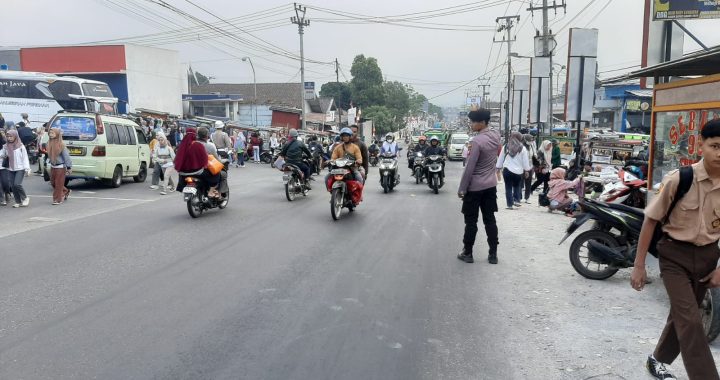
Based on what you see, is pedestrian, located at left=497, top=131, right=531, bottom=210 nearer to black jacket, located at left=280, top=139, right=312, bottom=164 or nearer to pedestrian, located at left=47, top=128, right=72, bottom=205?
black jacket, located at left=280, top=139, right=312, bottom=164

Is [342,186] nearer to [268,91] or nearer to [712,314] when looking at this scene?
[712,314]

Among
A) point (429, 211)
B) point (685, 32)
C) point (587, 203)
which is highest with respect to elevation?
point (685, 32)

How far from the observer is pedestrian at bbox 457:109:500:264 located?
7367 mm

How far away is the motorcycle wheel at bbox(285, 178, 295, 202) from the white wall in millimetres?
31922

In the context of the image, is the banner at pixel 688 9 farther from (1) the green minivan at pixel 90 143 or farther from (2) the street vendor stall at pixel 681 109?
(1) the green minivan at pixel 90 143

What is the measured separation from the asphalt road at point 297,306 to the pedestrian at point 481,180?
1.72 feet

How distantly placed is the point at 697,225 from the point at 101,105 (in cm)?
2740

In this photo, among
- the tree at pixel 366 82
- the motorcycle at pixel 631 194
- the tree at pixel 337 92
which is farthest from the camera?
the tree at pixel 337 92

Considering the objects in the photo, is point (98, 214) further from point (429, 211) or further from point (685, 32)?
point (685, 32)

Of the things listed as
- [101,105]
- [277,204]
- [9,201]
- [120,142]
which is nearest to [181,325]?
[277,204]

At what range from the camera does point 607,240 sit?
21.1ft

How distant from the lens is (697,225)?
3477 mm

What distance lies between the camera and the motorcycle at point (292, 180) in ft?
42.7

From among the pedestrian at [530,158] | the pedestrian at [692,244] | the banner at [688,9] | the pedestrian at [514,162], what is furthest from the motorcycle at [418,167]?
the pedestrian at [692,244]
